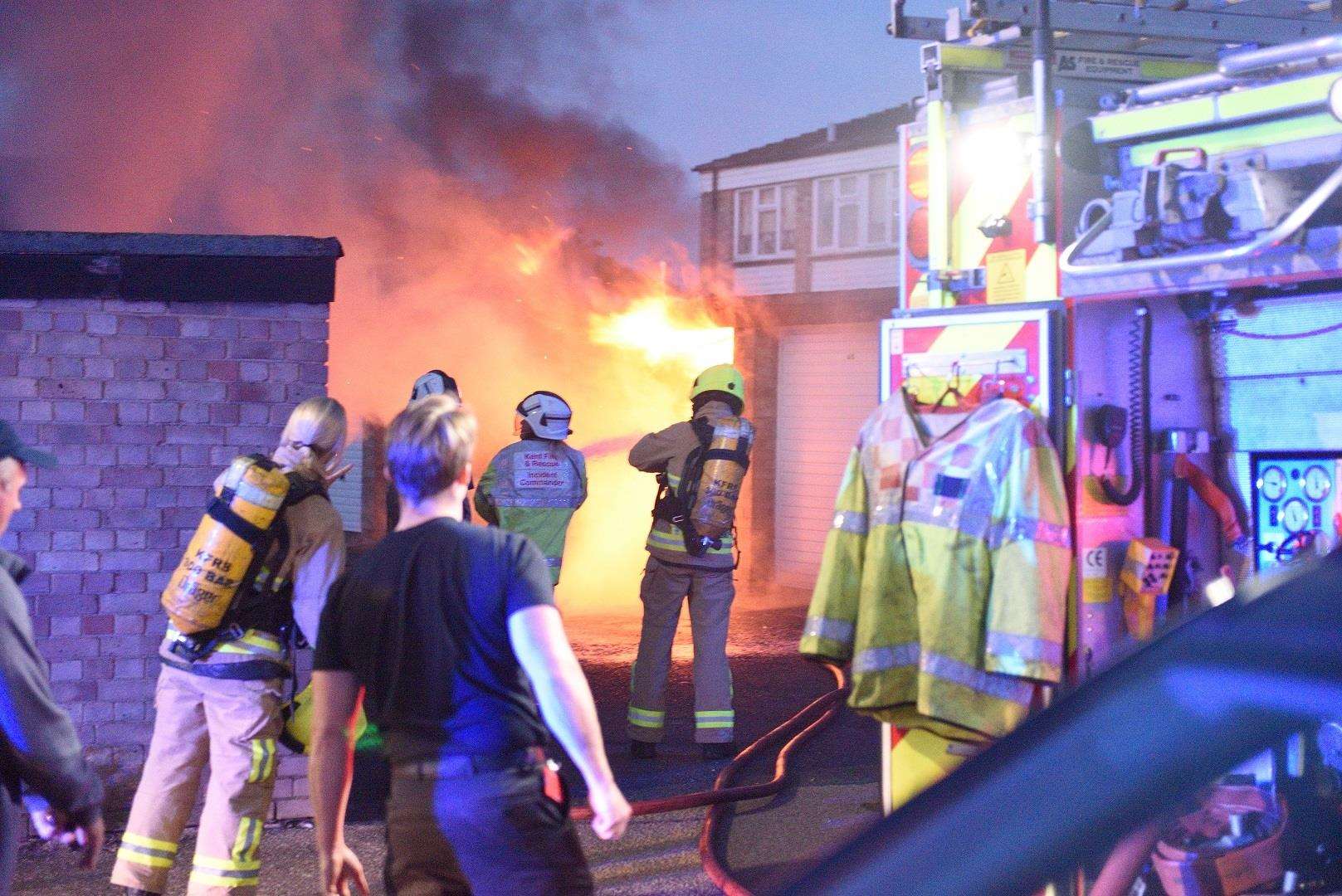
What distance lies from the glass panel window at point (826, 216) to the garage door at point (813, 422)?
8.09ft

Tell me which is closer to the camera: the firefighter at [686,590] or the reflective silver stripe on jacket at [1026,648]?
the reflective silver stripe on jacket at [1026,648]

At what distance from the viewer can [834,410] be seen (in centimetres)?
1716

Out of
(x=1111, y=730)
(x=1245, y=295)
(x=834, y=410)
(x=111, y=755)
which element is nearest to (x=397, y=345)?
(x=834, y=410)

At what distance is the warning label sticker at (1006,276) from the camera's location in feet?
12.6

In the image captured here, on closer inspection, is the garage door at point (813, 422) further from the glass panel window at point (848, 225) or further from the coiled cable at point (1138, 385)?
the coiled cable at point (1138, 385)

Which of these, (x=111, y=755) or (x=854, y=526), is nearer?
(x=854, y=526)

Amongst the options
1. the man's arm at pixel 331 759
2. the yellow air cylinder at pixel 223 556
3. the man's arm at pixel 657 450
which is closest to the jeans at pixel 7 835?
the man's arm at pixel 331 759

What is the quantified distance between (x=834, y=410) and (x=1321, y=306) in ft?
44.4

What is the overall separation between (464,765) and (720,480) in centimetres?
422

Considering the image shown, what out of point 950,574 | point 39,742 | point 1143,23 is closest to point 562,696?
point 39,742

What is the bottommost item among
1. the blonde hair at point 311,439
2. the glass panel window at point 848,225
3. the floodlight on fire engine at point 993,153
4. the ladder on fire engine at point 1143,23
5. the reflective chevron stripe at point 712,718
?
the reflective chevron stripe at point 712,718

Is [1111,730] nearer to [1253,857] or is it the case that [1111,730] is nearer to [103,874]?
[1253,857]

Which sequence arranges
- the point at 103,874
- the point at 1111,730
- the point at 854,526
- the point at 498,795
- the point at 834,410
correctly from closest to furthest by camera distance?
the point at 1111,730, the point at 498,795, the point at 854,526, the point at 103,874, the point at 834,410

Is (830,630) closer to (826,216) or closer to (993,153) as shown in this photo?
(993,153)
